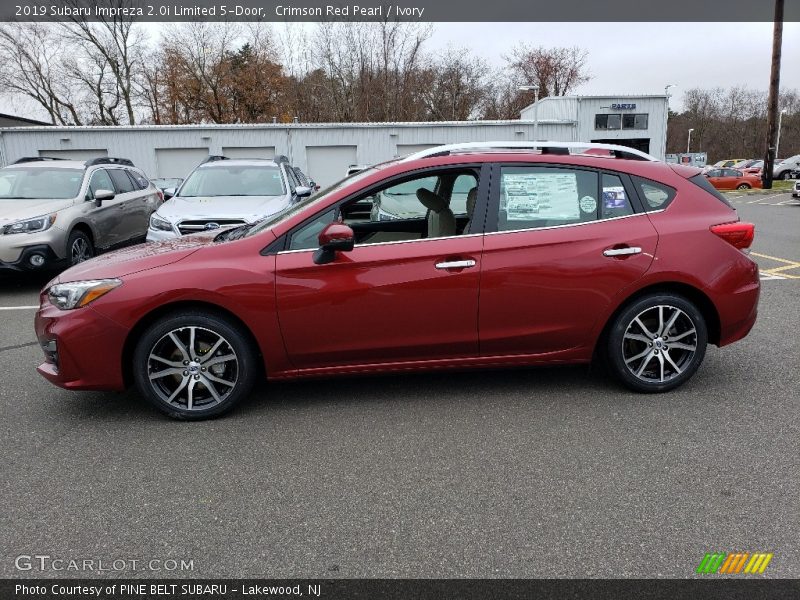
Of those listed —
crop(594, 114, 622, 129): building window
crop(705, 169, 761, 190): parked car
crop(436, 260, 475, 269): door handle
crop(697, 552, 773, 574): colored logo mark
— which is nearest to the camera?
crop(697, 552, 773, 574): colored logo mark

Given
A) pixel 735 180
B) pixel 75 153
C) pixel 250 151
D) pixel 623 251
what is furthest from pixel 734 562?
pixel 735 180

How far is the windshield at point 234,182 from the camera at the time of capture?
8820 millimetres

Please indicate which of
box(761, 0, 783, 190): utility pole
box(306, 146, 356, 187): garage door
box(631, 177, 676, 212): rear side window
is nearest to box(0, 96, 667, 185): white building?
box(306, 146, 356, 187): garage door

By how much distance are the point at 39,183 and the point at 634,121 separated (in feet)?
112

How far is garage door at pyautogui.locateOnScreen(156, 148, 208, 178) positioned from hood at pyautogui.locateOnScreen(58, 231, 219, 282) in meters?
28.3

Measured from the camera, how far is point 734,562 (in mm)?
2430

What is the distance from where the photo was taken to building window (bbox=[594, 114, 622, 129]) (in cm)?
3456

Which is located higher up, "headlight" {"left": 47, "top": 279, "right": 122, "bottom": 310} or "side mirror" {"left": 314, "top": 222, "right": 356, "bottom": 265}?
"side mirror" {"left": 314, "top": 222, "right": 356, "bottom": 265}

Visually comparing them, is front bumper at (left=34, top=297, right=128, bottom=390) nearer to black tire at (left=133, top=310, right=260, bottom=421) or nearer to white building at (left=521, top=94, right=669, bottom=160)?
black tire at (left=133, top=310, right=260, bottom=421)

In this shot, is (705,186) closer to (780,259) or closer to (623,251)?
(623,251)

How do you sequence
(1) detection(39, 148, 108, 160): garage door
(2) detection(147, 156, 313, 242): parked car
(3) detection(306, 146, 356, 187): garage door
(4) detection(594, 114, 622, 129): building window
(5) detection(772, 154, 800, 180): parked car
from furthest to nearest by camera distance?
1. (5) detection(772, 154, 800, 180): parked car
2. (4) detection(594, 114, 622, 129): building window
3. (3) detection(306, 146, 356, 187): garage door
4. (1) detection(39, 148, 108, 160): garage door
5. (2) detection(147, 156, 313, 242): parked car

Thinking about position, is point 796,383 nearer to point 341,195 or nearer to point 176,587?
point 341,195

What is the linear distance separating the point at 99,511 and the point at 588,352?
9.98 ft
